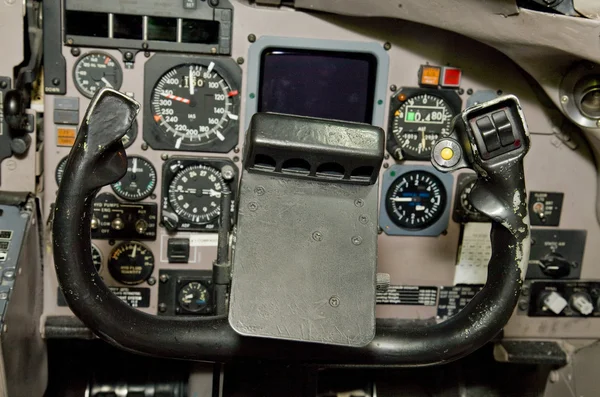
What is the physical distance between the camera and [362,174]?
5.70 feet

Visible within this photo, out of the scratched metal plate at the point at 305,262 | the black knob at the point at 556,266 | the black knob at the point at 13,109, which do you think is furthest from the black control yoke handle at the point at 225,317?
the black knob at the point at 556,266

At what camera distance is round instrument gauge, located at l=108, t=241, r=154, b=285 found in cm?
289

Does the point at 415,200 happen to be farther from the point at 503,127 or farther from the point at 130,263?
the point at 503,127

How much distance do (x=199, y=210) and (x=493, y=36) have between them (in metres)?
1.33

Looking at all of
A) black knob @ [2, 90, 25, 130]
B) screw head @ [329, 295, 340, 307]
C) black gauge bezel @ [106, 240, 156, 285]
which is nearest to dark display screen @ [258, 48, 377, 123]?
black gauge bezel @ [106, 240, 156, 285]

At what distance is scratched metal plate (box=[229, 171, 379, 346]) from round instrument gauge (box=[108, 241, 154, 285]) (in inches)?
52.3

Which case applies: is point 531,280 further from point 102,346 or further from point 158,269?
point 102,346

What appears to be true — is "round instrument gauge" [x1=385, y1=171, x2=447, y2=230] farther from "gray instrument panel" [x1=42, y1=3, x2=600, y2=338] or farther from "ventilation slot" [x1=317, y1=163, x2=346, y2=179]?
"ventilation slot" [x1=317, y1=163, x2=346, y2=179]

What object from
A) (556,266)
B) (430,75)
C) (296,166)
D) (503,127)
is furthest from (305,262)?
(556,266)

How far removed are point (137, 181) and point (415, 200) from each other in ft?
3.84

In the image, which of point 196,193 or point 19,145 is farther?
point 196,193

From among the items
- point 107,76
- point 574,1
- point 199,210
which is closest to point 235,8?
point 107,76

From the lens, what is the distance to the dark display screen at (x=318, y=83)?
2.86 metres

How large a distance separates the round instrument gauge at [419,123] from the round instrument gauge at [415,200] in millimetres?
98
